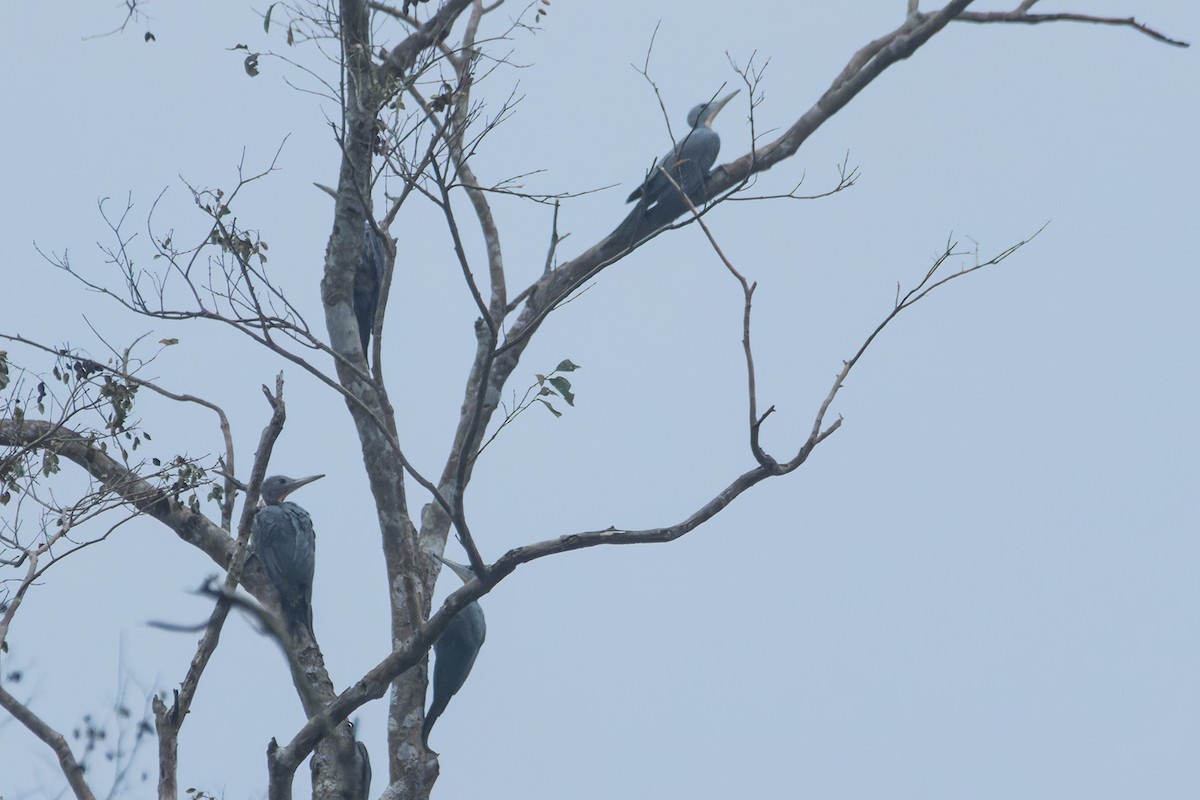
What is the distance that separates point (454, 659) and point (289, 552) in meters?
1.31

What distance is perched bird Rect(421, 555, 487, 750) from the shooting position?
845cm

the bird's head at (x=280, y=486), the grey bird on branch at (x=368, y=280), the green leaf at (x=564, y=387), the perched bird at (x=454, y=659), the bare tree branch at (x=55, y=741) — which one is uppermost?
the grey bird on branch at (x=368, y=280)

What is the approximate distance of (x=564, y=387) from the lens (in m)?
5.94

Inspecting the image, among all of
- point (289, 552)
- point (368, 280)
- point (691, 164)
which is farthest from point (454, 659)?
point (691, 164)

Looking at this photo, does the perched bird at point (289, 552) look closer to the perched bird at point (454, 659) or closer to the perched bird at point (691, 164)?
the perched bird at point (454, 659)

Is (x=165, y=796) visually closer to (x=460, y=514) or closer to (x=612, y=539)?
(x=460, y=514)

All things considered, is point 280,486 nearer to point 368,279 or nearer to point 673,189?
point 368,279

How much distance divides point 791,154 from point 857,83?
0.55 meters

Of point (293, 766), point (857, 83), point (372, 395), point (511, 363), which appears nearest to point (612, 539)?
point (293, 766)

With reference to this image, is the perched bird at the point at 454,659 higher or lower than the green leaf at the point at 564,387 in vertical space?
higher

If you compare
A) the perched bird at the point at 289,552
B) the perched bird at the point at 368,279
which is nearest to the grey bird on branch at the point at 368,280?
the perched bird at the point at 368,279

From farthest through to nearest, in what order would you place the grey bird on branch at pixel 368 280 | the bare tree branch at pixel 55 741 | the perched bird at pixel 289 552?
the grey bird on branch at pixel 368 280 → the perched bird at pixel 289 552 → the bare tree branch at pixel 55 741

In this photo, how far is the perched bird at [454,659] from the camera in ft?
27.7

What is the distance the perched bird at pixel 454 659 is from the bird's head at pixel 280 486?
73.6 inches
